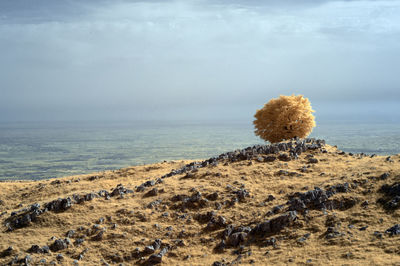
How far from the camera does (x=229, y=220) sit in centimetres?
1742

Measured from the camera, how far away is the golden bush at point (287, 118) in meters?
34.3

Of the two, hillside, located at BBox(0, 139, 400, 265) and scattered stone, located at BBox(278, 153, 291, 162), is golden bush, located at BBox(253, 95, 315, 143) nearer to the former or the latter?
scattered stone, located at BBox(278, 153, 291, 162)

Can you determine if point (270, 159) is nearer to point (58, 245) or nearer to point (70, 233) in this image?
point (70, 233)

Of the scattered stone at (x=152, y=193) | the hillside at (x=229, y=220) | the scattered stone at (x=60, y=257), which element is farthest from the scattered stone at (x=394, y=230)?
the scattered stone at (x=60, y=257)

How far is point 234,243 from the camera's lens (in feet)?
52.2

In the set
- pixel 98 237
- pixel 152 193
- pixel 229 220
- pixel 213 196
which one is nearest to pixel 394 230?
pixel 229 220

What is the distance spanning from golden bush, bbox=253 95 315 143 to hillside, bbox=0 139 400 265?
11.4m

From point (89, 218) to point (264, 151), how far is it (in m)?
12.6

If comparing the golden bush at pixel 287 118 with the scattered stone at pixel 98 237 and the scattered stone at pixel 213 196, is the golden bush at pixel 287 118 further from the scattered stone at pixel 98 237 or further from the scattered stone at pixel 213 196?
the scattered stone at pixel 98 237

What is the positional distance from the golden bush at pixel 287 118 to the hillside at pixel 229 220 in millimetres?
11397

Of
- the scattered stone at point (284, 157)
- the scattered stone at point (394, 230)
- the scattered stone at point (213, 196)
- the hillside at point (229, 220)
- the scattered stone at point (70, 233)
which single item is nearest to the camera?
the scattered stone at point (394, 230)

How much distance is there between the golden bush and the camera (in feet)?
113

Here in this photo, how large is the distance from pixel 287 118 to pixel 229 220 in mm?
19209

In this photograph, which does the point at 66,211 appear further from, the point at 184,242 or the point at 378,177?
the point at 378,177
